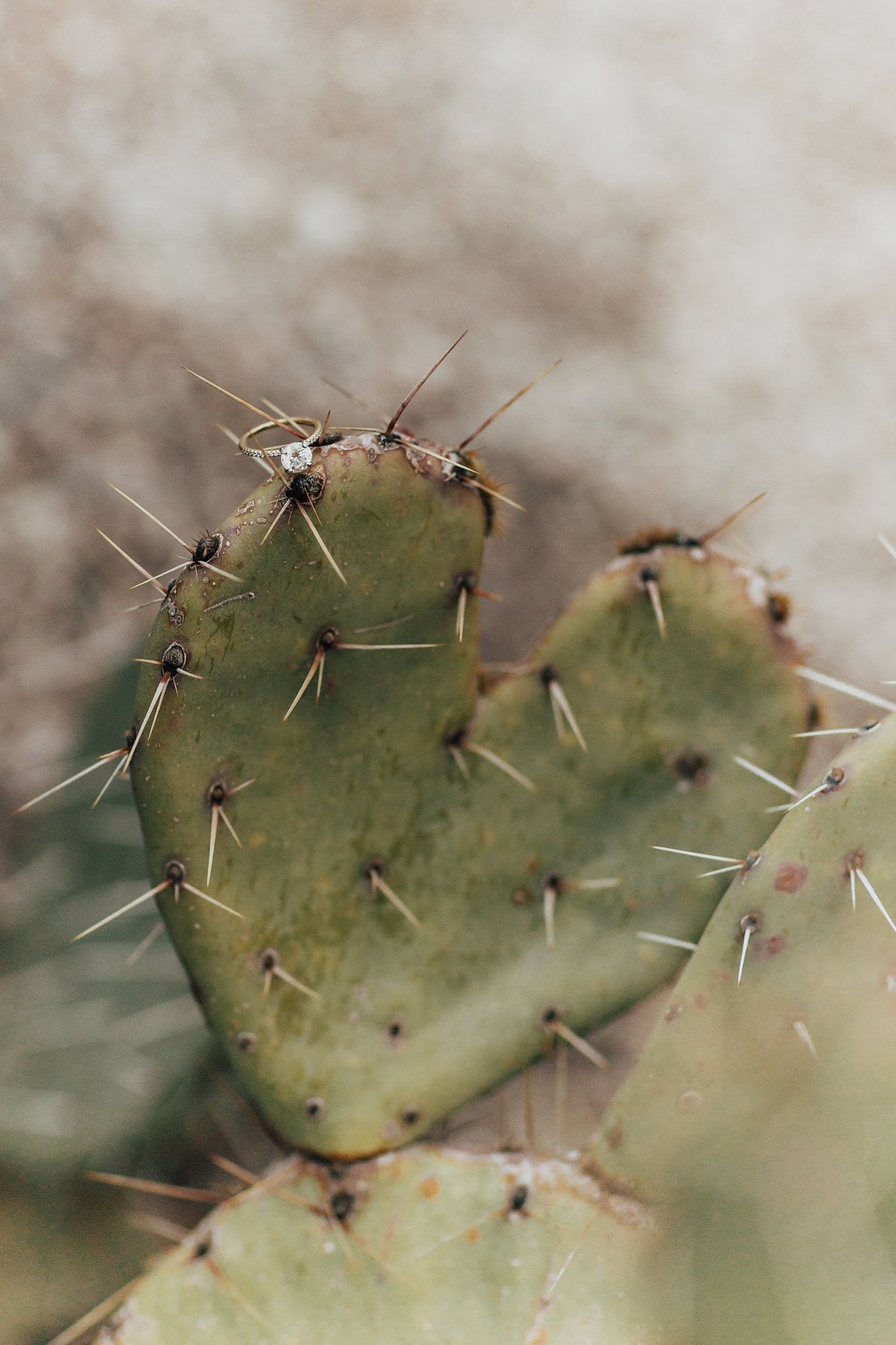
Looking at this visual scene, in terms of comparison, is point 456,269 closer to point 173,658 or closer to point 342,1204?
point 173,658

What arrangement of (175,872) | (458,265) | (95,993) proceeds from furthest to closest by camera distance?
(458,265) < (95,993) < (175,872)

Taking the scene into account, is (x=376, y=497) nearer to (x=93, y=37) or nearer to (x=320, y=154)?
(x=320, y=154)

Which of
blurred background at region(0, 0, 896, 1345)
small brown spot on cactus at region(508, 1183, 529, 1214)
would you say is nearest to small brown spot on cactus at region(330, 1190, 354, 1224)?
small brown spot on cactus at region(508, 1183, 529, 1214)

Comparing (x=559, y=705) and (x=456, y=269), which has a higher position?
(x=456, y=269)

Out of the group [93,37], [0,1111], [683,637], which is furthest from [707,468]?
[0,1111]

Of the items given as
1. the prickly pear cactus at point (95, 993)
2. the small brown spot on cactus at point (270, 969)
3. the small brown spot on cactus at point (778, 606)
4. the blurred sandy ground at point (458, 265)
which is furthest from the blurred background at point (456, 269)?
the small brown spot on cactus at point (270, 969)

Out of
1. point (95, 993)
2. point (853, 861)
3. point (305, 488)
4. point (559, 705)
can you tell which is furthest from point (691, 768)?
point (95, 993)

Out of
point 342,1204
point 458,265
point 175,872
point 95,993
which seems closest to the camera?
point 175,872
